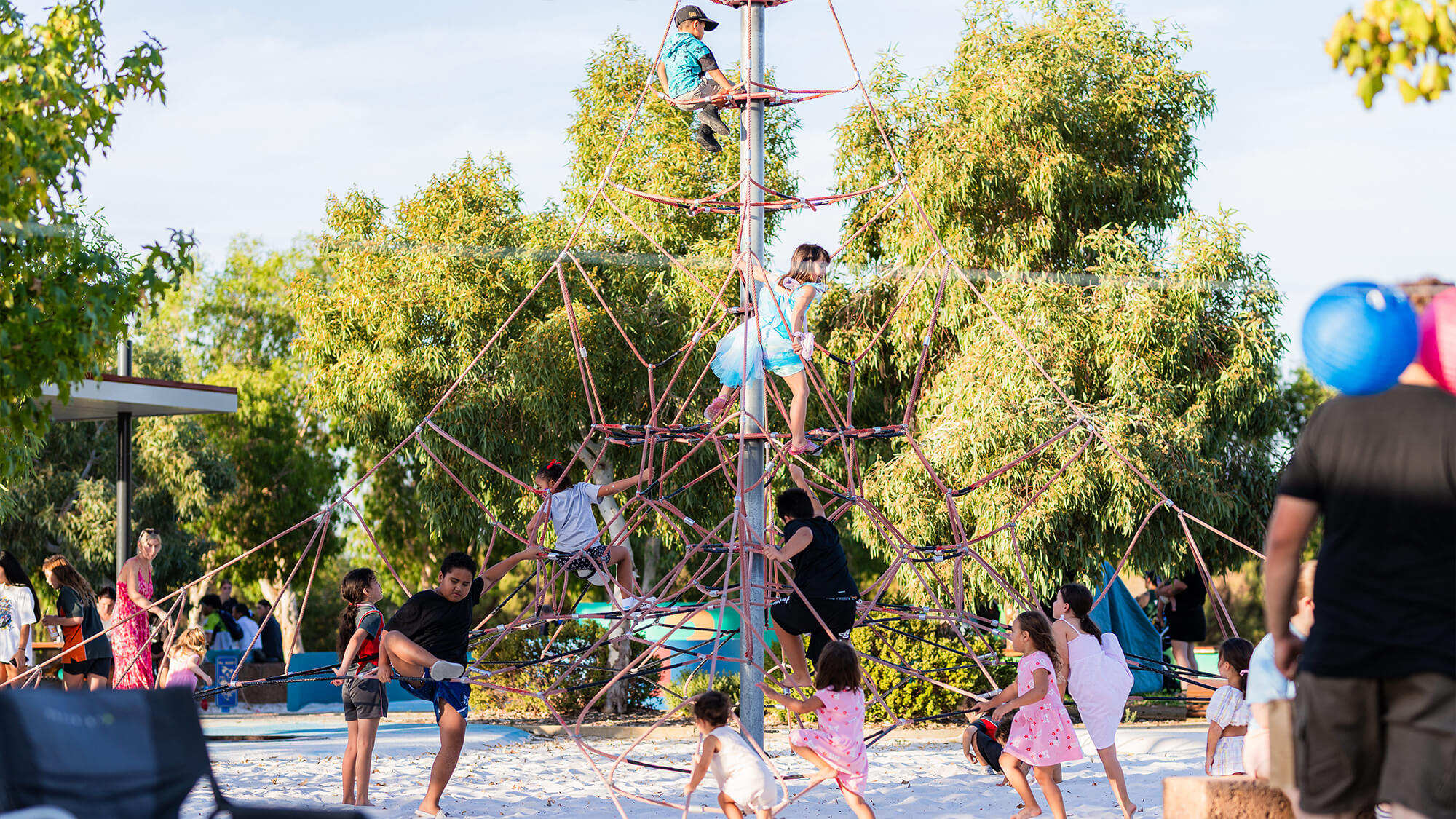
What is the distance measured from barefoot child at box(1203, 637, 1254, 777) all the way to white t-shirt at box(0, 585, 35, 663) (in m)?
6.45

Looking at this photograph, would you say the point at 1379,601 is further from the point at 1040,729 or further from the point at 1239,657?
the point at 1040,729

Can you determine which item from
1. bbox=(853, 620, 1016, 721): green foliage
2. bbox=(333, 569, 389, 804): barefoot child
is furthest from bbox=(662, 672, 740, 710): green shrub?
bbox=(333, 569, 389, 804): barefoot child

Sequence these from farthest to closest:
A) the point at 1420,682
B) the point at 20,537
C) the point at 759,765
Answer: the point at 20,537 → the point at 759,765 → the point at 1420,682

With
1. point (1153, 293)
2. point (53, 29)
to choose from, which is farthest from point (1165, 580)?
point (53, 29)

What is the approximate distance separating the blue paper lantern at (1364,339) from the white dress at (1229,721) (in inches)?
131

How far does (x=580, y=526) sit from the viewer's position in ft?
25.1

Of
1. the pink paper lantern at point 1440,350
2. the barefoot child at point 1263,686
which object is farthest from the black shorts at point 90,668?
the pink paper lantern at point 1440,350

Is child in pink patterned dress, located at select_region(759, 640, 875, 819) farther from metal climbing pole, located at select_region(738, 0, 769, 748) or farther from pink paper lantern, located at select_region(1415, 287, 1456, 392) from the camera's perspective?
pink paper lantern, located at select_region(1415, 287, 1456, 392)

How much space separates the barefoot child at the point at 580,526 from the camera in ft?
23.7

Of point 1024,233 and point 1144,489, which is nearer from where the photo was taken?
point 1144,489

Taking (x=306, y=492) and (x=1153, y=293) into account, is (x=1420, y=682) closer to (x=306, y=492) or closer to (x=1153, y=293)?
(x=1153, y=293)

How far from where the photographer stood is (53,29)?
586 cm

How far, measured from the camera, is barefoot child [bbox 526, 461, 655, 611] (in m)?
7.21

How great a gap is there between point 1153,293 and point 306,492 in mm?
15210
